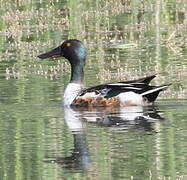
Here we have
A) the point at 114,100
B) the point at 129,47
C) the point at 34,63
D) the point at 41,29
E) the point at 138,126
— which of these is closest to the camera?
the point at 138,126

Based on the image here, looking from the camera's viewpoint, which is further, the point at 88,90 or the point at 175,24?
the point at 175,24

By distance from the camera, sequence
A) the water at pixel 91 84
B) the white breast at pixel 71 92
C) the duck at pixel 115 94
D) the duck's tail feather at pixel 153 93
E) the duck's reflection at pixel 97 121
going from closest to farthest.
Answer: the water at pixel 91 84 < the duck's reflection at pixel 97 121 < the duck's tail feather at pixel 153 93 < the duck at pixel 115 94 < the white breast at pixel 71 92

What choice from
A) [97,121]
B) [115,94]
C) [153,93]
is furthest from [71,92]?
[97,121]

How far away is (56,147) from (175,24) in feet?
36.4

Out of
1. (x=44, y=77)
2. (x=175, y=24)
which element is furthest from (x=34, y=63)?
(x=175, y=24)

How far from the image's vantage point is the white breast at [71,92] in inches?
572

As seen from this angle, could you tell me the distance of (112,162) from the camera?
10.2 metres

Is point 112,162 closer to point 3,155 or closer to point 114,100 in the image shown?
point 3,155

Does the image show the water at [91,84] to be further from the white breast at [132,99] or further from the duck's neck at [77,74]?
the duck's neck at [77,74]

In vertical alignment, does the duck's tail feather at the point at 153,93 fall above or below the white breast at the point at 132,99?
above

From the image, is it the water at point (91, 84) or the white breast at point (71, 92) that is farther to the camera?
the white breast at point (71, 92)

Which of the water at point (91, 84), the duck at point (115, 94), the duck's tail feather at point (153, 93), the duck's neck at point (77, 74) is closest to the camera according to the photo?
the water at point (91, 84)

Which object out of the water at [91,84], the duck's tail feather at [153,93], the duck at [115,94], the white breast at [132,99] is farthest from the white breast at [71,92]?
the duck's tail feather at [153,93]

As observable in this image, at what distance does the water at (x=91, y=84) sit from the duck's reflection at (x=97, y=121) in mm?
12
